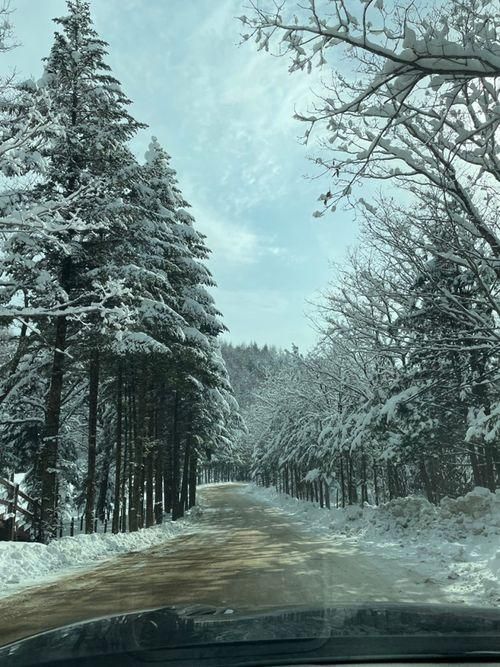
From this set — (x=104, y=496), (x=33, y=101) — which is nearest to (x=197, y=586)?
(x=33, y=101)

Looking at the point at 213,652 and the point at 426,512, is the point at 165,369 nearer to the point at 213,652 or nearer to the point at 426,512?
the point at 426,512

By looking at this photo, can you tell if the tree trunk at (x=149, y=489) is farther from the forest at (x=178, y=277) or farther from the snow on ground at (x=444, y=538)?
the snow on ground at (x=444, y=538)

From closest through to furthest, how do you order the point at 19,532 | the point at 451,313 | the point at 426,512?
the point at 451,313, the point at 426,512, the point at 19,532

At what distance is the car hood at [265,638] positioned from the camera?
2365 mm

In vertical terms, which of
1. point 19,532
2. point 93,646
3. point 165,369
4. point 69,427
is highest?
point 165,369

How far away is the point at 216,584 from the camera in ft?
30.7

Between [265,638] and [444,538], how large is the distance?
12.7 meters

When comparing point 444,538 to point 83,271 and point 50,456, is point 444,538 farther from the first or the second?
point 83,271

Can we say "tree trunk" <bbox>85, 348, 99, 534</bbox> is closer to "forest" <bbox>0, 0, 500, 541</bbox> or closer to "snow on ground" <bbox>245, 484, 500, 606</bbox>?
"forest" <bbox>0, 0, 500, 541</bbox>

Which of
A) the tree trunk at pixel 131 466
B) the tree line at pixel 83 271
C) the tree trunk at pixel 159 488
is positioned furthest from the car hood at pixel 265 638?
the tree trunk at pixel 159 488

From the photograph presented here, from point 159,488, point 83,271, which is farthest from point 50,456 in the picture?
point 159,488

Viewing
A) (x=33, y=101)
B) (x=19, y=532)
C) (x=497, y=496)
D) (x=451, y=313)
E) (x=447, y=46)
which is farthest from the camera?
(x=19, y=532)

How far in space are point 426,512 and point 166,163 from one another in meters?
17.7

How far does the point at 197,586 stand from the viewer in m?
9.28
